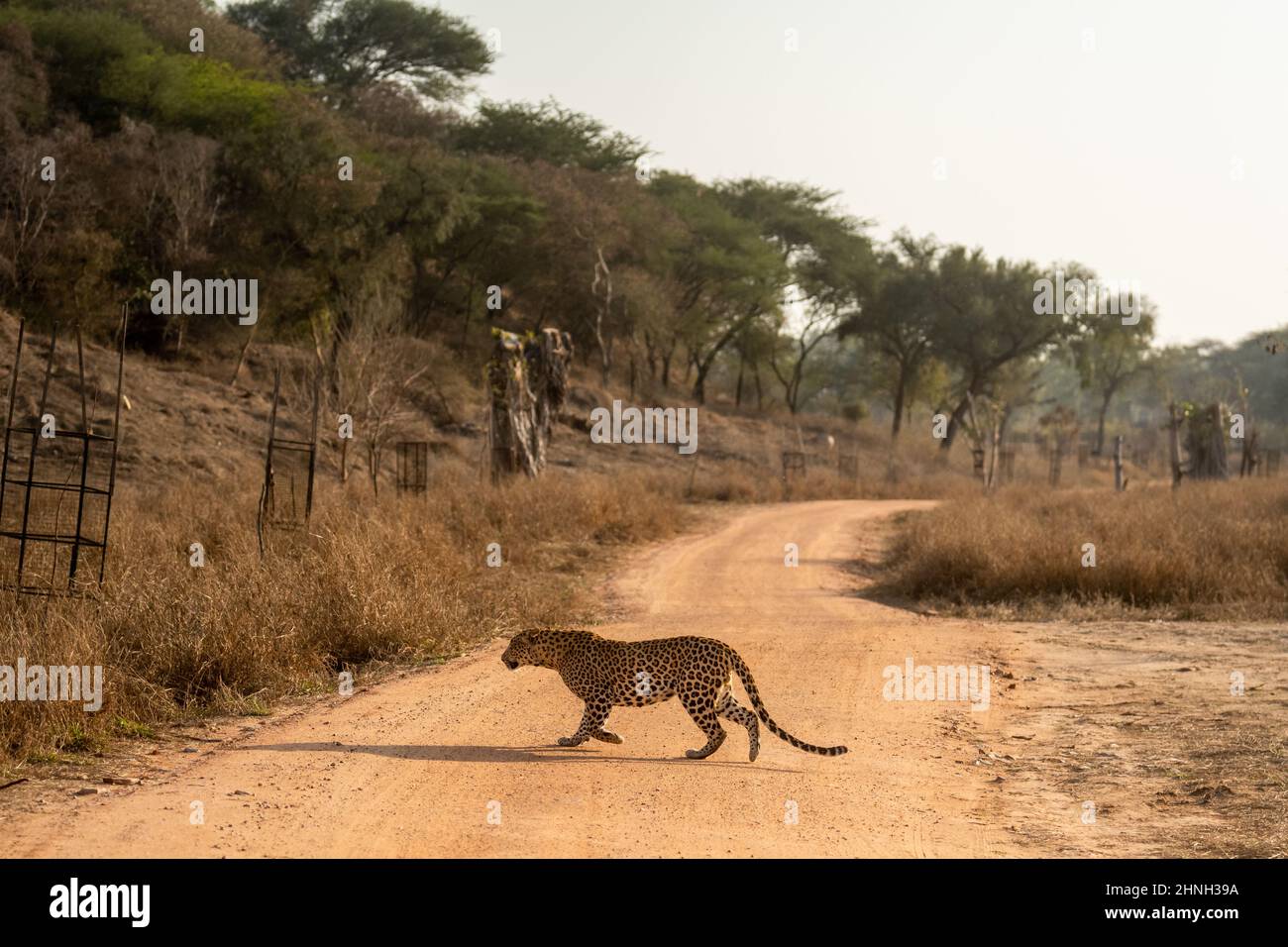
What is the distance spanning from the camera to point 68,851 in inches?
229

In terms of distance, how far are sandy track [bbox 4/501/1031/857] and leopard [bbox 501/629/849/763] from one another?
184 mm

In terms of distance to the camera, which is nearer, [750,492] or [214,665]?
[214,665]

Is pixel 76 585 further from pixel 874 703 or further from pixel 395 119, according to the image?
pixel 395 119

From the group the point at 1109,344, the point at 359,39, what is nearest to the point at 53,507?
the point at 359,39

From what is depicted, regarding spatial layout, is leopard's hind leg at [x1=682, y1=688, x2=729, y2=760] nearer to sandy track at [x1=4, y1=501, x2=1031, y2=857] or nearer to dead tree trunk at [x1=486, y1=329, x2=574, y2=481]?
sandy track at [x1=4, y1=501, x2=1031, y2=857]

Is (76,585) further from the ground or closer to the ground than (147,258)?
closer to the ground

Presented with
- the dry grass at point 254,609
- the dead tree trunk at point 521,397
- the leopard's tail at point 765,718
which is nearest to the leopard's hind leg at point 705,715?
the leopard's tail at point 765,718

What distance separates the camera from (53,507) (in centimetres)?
1842

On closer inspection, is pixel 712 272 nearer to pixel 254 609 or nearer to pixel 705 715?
pixel 254 609

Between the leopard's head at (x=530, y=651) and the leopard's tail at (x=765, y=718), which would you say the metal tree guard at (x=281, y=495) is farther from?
the leopard's tail at (x=765, y=718)

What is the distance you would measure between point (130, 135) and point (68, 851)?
28543mm

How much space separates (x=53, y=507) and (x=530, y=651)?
12.6 meters

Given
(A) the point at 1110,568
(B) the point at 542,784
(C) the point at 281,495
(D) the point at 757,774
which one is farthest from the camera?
(C) the point at 281,495
